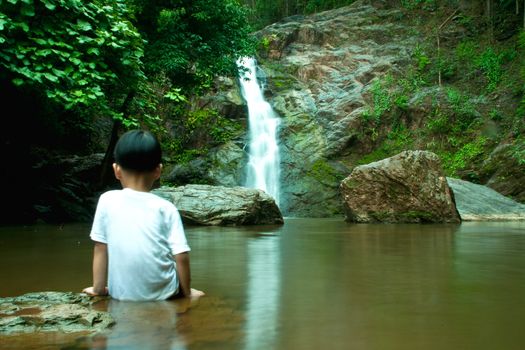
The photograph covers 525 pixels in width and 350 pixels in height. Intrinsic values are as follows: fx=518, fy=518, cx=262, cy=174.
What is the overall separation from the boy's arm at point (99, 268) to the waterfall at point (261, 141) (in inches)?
542

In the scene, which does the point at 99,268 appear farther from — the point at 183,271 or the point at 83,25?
the point at 83,25

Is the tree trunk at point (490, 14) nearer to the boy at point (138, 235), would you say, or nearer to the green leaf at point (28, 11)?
the green leaf at point (28, 11)

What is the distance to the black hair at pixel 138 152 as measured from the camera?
262cm

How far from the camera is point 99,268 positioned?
2732 mm

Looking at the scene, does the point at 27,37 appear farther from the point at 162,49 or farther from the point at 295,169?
the point at 295,169

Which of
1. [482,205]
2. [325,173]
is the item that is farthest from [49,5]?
[325,173]

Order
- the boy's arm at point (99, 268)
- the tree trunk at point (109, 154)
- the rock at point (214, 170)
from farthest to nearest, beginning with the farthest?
the rock at point (214, 170)
the tree trunk at point (109, 154)
the boy's arm at point (99, 268)

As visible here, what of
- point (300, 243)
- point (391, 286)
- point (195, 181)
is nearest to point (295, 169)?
point (195, 181)

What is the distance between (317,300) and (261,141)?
16596 mm

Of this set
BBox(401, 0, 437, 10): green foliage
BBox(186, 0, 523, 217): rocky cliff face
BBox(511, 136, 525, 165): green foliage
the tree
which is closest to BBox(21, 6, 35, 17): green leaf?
the tree

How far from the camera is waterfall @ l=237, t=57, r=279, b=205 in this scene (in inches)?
699

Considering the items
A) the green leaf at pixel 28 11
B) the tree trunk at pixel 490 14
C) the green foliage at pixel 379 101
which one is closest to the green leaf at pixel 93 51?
the green leaf at pixel 28 11

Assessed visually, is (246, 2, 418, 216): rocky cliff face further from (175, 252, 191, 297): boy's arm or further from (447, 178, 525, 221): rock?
(175, 252, 191, 297): boy's arm

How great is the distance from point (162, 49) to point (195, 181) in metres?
5.62
